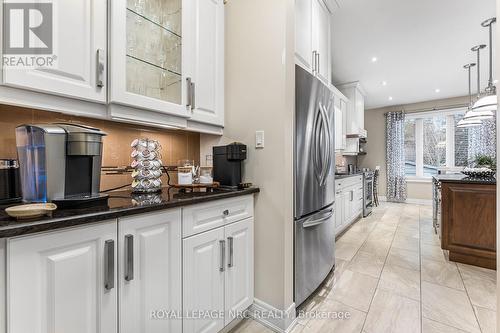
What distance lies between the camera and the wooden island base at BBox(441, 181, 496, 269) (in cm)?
238

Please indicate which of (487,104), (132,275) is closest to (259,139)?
(132,275)

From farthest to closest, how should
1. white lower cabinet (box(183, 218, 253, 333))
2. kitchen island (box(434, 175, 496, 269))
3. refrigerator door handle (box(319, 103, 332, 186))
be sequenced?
1. kitchen island (box(434, 175, 496, 269))
2. refrigerator door handle (box(319, 103, 332, 186))
3. white lower cabinet (box(183, 218, 253, 333))

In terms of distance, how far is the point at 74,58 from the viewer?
1.06 metres

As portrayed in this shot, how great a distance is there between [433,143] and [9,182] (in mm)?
7650

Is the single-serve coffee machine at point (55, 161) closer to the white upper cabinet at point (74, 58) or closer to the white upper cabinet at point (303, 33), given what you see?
the white upper cabinet at point (74, 58)

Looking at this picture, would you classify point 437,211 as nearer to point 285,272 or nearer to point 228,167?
point 285,272

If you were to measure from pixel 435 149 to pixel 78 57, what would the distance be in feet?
24.2

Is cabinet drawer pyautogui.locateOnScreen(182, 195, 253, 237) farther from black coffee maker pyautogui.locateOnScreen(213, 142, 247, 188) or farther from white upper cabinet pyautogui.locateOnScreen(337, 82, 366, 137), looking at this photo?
white upper cabinet pyautogui.locateOnScreen(337, 82, 366, 137)

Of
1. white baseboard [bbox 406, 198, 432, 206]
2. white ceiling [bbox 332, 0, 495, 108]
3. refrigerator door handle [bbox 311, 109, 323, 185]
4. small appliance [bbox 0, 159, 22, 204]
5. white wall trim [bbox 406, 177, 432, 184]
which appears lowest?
white baseboard [bbox 406, 198, 432, 206]

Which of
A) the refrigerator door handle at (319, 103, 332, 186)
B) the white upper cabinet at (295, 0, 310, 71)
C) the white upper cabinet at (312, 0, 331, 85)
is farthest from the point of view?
the white upper cabinet at (312, 0, 331, 85)

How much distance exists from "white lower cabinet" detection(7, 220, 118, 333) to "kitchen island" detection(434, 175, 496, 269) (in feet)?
10.7

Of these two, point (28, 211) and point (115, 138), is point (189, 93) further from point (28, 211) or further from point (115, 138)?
point (28, 211)

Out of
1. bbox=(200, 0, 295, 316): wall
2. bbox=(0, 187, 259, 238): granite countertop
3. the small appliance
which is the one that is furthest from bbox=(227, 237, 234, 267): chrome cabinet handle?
the small appliance

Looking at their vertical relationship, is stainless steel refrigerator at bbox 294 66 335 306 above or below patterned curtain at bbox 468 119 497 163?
below
